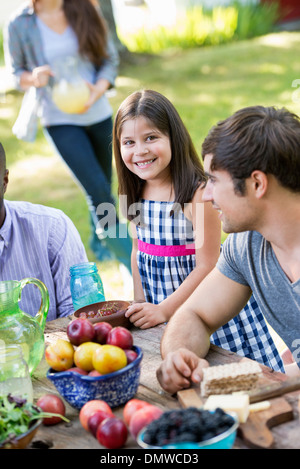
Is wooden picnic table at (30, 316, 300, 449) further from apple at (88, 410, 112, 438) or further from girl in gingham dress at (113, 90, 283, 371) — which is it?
girl in gingham dress at (113, 90, 283, 371)

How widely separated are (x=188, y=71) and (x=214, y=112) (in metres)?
2.78

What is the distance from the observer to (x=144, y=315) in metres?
2.23

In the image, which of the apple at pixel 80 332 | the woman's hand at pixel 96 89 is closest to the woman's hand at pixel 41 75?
the woman's hand at pixel 96 89

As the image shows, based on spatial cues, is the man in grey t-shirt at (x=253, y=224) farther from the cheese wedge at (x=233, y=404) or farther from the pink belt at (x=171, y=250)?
the pink belt at (x=171, y=250)

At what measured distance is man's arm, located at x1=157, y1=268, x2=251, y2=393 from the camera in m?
1.75

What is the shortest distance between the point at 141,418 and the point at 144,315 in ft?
2.55

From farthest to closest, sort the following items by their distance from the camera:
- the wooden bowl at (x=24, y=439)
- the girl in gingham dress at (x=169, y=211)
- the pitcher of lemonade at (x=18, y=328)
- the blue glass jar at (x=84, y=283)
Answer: the girl in gingham dress at (x=169, y=211) → the blue glass jar at (x=84, y=283) → the pitcher of lemonade at (x=18, y=328) → the wooden bowl at (x=24, y=439)

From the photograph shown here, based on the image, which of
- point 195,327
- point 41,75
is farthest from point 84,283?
point 41,75

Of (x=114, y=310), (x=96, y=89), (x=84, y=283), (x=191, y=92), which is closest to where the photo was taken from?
(x=114, y=310)

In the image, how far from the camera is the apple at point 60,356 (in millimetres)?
1669

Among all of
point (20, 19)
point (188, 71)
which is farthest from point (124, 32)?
point (20, 19)

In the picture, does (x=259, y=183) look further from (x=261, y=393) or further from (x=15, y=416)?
(x=15, y=416)

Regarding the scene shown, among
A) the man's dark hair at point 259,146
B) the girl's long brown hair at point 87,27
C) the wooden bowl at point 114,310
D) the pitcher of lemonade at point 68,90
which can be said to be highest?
the girl's long brown hair at point 87,27

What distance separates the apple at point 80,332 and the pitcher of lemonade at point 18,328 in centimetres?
22
